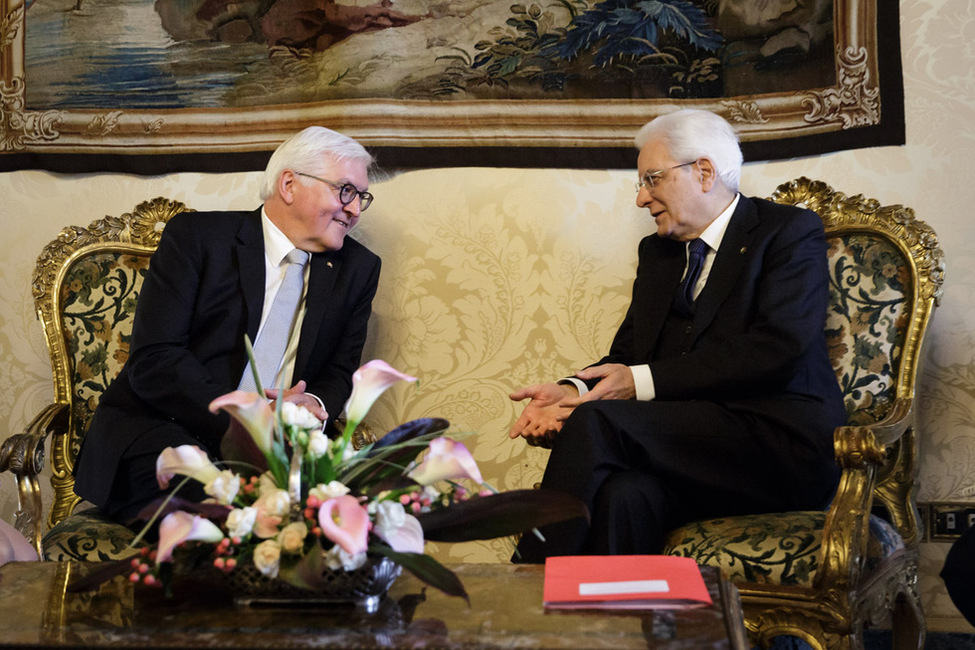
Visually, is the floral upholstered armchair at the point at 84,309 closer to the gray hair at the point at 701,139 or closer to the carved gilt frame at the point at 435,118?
the carved gilt frame at the point at 435,118

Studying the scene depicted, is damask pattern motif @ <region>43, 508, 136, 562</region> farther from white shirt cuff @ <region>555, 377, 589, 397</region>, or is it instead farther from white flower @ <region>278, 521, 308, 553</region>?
white shirt cuff @ <region>555, 377, 589, 397</region>

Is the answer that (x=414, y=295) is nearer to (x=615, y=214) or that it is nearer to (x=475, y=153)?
(x=475, y=153)

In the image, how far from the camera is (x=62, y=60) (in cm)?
366

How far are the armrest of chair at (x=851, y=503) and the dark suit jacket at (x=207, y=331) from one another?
147 centimetres

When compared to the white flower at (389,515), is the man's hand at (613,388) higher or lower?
lower

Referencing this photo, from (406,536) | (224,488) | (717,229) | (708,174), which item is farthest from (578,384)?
(224,488)

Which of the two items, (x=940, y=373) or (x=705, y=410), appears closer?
(x=705, y=410)

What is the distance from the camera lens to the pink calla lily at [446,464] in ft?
5.44

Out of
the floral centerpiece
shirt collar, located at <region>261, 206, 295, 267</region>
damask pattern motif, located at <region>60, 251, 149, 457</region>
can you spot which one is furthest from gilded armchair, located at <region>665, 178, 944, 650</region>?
damask pattern motif, located at <region>60, 251, 149, 457</region>

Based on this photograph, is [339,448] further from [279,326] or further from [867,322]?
[867,322]

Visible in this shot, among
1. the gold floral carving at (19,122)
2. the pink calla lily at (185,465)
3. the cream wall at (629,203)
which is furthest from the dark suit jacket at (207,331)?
the pink calla lily at (185,465)

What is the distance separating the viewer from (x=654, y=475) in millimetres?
2609

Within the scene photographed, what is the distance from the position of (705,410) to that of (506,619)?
1.24 m

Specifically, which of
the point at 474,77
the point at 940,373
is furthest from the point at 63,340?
the point at 940,373
